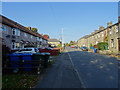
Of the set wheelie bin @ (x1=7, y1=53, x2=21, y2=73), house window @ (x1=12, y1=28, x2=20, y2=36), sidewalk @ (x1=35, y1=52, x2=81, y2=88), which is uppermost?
house window @ (x1=12, y1=28, x2=20, y2=36)

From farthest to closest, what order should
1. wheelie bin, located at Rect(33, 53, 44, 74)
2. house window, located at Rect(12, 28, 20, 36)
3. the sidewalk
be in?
1. house window, located at Rect(12, 28, 20, 36)
2. wheelie bin, located at Rect(33, 53, 44, 74)
3. the sidewalk

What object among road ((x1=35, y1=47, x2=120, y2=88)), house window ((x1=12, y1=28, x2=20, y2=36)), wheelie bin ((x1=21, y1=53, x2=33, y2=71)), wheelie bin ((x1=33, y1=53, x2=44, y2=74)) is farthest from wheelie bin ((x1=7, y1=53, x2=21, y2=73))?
house window ((x1=12, y1=28, x2=20, y2=36))

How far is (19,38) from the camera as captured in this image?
22547 mm

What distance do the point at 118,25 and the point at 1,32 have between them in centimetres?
2275

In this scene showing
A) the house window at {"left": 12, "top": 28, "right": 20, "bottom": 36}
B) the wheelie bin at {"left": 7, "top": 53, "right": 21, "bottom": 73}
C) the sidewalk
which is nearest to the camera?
the sidewalk

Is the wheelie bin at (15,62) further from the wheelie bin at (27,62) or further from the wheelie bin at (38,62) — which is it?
the wheelie bin at (38,62)

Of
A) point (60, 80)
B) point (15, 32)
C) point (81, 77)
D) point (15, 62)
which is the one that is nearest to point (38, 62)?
point (15, 62)

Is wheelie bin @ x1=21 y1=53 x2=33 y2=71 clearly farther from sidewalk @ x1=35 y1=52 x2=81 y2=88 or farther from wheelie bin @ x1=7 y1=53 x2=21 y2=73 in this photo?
sidewalk @ x1=35 y1=52 x2=81 y2=88

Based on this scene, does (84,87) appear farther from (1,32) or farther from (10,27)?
(10,27)

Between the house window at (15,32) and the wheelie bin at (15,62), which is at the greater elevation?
the house window at (15,32)

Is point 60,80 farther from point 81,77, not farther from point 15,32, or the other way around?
point 15,32

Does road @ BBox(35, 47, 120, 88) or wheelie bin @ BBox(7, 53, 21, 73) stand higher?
wheelie bin @ BBox(7, 53, 21, 73)

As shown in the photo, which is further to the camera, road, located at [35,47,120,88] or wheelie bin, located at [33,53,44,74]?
wheelie bin, located at [33,53,44,74]

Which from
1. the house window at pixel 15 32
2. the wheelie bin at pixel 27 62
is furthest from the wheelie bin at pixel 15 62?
the house window at pixel 15 32
